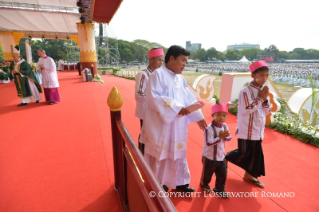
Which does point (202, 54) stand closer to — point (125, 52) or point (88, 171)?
point (125, 52)

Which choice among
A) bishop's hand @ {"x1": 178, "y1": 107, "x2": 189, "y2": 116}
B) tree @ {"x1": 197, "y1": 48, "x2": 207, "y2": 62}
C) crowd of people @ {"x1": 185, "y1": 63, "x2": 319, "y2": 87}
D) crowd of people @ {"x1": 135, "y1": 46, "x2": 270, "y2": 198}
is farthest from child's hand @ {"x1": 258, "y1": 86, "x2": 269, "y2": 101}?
tree @ {"x1": 197, "y1": 48, "x2": 207, "y2": 62}

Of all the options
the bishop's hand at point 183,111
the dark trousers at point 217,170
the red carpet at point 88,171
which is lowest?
the red carpet at point 88,171

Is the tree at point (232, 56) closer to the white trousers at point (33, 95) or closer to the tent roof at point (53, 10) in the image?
the tent roof at point (53, 10)

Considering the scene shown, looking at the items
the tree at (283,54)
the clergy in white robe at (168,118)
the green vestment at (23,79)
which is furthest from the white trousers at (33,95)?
the tree at (283,54)

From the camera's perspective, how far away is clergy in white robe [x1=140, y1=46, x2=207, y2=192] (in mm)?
1672

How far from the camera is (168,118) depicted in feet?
5.42

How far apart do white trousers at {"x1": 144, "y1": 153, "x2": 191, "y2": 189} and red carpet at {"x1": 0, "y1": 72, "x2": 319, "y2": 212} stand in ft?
0.71

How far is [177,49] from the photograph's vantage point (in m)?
1.74

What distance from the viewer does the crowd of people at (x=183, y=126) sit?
1.74 meters

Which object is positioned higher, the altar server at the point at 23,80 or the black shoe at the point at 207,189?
the altar server at the point at 23,80

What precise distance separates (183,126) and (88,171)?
153cm

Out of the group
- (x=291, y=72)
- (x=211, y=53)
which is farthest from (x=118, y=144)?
(x=211, y=53)

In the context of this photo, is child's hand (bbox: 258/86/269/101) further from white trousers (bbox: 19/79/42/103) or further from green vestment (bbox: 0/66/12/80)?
green vestment (bbox: 0/66/12/80)

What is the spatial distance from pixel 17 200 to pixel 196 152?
8.06 feet
